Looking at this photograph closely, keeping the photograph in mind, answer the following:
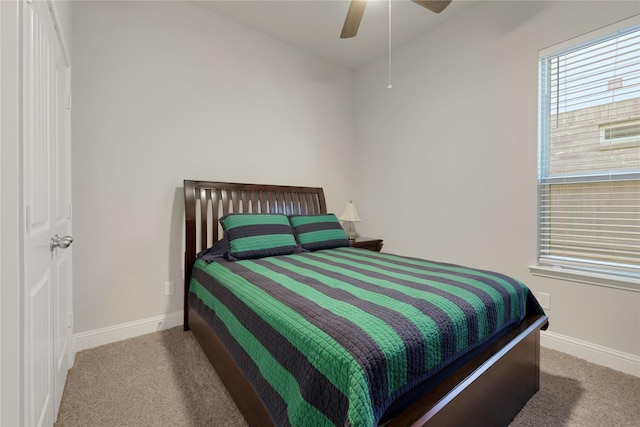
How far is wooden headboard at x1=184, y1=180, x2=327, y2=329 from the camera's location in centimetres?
236

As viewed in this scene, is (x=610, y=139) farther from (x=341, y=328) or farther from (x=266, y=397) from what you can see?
(x=266, y=397)

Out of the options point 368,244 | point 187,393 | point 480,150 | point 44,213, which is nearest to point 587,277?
point 480,150

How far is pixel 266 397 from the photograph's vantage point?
1.07 m

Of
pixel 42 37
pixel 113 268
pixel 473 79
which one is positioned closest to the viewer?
pixel 42 37

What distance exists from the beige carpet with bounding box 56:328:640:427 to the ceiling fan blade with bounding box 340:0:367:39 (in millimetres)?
2491

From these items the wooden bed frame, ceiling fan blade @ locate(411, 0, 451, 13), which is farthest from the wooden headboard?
ceiling fan blade @ locate(411, 0, 451, 13)

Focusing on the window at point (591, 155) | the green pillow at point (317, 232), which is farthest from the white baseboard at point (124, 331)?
the window at point (591, 155)

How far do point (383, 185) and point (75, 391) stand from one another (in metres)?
3.15

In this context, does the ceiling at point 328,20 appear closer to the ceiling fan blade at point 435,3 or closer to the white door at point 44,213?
the ceiling fan blade at point 435,3

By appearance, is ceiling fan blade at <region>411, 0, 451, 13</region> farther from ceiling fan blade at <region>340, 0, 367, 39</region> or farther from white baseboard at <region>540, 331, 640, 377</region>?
white baseboard at <region>540, 331, 640, 377</region>

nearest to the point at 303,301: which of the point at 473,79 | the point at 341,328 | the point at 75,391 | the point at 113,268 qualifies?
the point at 341,328

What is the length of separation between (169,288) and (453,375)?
2.30m

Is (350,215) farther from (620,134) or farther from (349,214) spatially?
(620,134)

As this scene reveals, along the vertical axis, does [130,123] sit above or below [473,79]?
below
